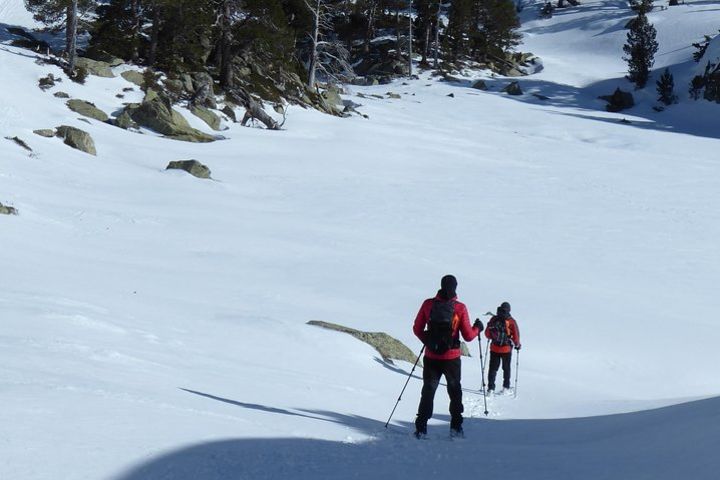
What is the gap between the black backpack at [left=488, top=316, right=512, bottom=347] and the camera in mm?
10719

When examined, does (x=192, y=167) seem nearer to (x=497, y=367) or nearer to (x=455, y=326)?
(x=497, y=367)

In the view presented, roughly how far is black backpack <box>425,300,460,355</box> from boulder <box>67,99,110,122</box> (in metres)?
22.8

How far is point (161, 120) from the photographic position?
27719mm

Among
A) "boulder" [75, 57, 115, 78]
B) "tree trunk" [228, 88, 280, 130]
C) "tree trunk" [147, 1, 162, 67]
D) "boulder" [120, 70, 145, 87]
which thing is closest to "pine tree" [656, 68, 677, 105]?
"tree trunk" [228, 88, 280, 130]

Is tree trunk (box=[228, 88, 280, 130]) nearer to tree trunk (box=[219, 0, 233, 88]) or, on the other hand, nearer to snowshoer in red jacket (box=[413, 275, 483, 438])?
tree trunk (box=[219, 0, 233, 88])

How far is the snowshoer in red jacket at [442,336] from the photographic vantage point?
666 centimetres

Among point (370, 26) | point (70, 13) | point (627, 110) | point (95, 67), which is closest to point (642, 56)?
point (627, 110)

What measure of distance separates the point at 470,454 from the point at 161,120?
2359 centimetres

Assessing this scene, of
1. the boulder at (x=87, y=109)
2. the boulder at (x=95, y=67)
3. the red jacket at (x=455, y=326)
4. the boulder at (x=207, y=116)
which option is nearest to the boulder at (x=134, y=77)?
the boulder at (x=95, y=67)

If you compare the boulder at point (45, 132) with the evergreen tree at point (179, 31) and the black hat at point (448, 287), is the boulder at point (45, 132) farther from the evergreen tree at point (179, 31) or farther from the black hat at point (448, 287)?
the black hat at point (448, 287)

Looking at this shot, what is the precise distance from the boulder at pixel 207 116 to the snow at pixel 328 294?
53cm

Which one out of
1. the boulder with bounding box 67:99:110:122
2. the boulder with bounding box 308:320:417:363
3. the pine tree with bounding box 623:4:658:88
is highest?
the pine tree with bounding box 623:4:658:88

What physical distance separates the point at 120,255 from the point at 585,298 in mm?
9208

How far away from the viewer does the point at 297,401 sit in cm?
756
